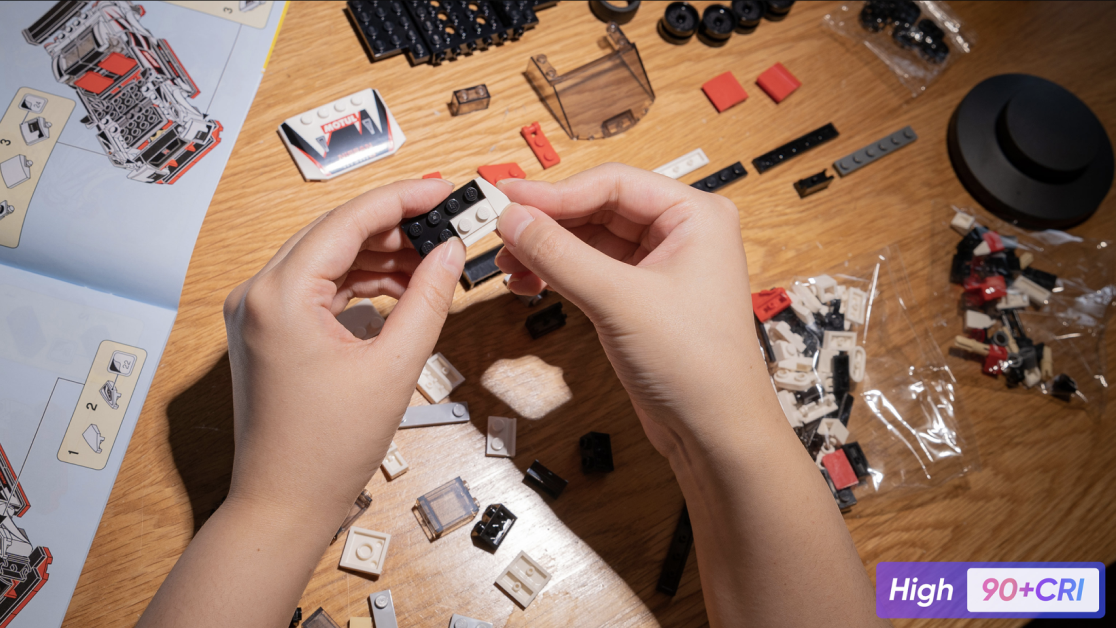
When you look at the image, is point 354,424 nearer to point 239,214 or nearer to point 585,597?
point 585,597

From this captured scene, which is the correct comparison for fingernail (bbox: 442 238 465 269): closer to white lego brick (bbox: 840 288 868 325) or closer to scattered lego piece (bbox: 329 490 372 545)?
scattered lego piece (bbox: 329 490 372 545)

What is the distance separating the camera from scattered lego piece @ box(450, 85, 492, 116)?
1.69 m

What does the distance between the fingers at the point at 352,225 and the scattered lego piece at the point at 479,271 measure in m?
0.29

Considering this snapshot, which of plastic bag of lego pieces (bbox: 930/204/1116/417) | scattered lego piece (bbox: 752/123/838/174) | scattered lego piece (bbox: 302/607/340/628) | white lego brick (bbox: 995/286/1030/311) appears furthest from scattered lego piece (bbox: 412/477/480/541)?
white lego brick (bbox: 995/286/1030/311)

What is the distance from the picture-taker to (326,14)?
1768 millimetres

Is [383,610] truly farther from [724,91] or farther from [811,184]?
[724,91]

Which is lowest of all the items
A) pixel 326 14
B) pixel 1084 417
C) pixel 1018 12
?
pixel 1084 417

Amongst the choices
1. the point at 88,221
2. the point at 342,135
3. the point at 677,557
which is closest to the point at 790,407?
the point at 677,557

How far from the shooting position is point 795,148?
1862 millimetres

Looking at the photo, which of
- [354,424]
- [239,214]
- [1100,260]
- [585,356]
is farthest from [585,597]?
[1100,260]

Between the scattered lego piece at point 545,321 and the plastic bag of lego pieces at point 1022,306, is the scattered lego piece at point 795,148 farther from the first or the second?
the scattered lego piece at point 545,321

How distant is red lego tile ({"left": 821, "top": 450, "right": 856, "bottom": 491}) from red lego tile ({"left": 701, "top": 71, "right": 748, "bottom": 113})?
3.71 feet

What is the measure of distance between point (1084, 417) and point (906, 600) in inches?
33.9

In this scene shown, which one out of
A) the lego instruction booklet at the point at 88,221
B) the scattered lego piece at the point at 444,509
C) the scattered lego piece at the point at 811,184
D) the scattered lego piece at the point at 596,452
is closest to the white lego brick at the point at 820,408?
the scattered lego piece at the point at 596,452
